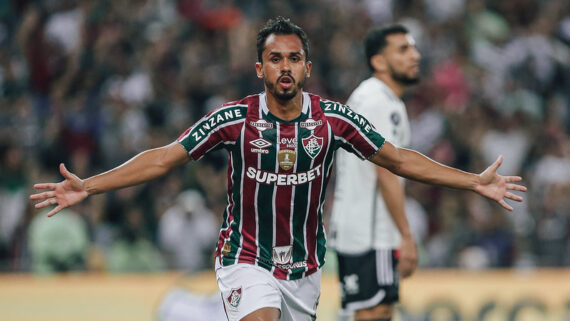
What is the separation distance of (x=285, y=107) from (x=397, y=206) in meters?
1.65

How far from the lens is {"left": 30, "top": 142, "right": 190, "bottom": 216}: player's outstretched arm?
15.9 ft

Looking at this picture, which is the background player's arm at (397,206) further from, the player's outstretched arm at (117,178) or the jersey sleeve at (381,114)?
the player's outstretched arm at (117,178)

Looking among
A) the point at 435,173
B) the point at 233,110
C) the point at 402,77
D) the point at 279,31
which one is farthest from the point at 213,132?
the point at 402,77

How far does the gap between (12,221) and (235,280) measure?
21.4 feet

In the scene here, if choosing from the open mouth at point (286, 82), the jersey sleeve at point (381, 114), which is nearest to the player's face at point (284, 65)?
the open mouth at point (286, 82)

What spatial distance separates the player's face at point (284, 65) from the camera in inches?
194

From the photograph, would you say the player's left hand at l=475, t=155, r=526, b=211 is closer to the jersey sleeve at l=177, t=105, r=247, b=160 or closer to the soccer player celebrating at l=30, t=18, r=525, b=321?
the soccer player celebrating at l=30, t=18, r=525, b=321

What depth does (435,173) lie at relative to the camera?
5203mm

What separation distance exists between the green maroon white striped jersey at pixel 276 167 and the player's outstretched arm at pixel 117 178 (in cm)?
11

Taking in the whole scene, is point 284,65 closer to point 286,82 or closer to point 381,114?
point 286,82

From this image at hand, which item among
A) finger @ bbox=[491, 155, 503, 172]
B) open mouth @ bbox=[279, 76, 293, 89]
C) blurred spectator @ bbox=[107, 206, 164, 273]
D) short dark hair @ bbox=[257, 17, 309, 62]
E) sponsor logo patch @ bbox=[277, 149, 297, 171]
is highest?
short dark hair @ bbox=[257, 17, 309, 62]

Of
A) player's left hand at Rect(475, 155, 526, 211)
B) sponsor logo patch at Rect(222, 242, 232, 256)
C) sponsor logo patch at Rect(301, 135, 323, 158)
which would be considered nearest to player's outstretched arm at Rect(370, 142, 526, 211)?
player's left hand at Rect(475, 155, 526, 211)

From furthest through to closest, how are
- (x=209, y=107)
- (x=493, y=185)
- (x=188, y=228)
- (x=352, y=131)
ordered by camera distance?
(x=209, y=107) → (x=188, y=228) → (x=493, y=185) → (x=352, y=131)

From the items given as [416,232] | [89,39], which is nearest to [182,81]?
[89,39]
